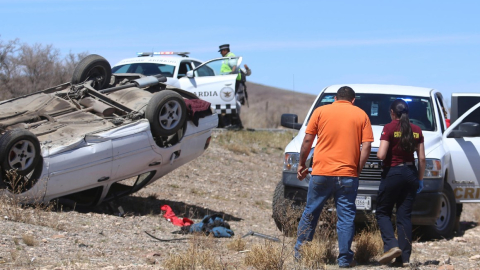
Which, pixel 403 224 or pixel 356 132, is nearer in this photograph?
pixel 356 132

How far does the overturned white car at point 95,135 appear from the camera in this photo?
316 inches

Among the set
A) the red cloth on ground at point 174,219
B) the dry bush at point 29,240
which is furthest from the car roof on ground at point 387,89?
the dry bush at point 29,240

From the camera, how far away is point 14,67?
18203 mm

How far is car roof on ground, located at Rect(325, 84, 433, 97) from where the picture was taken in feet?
31.1

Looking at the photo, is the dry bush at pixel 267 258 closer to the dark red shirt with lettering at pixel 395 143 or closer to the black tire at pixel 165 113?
the dark red shirt with lettering at pixel 395 143

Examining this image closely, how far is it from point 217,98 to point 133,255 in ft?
31.0

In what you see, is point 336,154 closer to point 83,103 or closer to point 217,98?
point 83,103

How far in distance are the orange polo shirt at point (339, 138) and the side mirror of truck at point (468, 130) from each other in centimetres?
297

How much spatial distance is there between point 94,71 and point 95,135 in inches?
80.0

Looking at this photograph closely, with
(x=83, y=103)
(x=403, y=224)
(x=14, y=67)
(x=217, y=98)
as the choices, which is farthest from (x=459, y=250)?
(x=14, y=67)

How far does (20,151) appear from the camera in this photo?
25.8 ft

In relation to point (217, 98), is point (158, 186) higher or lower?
lower

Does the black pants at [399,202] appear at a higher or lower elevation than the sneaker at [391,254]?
higher

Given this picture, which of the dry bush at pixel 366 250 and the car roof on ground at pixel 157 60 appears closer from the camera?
the dry bush at pixel 366 250
